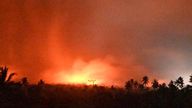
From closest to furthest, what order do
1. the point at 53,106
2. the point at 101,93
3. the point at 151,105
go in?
the point at 53,106 < the point at 151,105 < the point at 101,93

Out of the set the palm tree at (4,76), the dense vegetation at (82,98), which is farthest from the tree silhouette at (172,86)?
the palm tree at (4,76)

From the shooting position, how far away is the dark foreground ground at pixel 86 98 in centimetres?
5778

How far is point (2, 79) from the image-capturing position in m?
66.1

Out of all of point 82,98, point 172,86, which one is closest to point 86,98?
point 82,98

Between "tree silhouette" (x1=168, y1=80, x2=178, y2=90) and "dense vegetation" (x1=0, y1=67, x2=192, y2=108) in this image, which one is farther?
"tree silhouette" (x1=168, y1=80, x2=178, y2=90)

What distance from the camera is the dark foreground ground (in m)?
57.8

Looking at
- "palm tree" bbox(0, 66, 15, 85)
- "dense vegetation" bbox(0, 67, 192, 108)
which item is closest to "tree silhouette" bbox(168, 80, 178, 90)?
"dense vegetation" bbox(0, 67, 192, 108)

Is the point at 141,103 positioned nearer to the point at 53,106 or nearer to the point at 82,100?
the point at 82,100

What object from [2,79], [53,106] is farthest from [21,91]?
[53,106]

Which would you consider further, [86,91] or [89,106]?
[86,91]

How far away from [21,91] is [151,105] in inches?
727

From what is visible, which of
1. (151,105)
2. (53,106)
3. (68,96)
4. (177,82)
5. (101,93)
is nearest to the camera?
(53,106)

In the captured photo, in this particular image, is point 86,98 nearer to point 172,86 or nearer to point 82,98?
point 82,98

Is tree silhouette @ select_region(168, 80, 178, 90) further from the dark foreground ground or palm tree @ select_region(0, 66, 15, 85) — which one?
palm tree @ select_region(0, 66, 15, 85)
